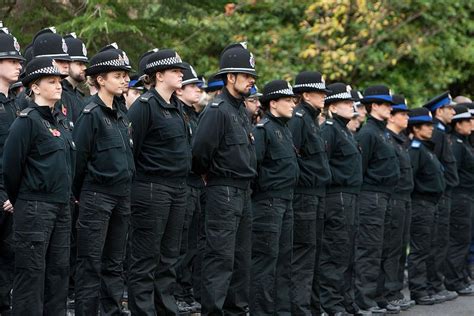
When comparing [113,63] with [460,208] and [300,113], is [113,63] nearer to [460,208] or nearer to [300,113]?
[300,113]

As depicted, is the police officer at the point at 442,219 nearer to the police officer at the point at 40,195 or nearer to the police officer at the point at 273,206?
the police officer at the point at 273,206

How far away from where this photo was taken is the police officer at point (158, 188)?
920 centimetres

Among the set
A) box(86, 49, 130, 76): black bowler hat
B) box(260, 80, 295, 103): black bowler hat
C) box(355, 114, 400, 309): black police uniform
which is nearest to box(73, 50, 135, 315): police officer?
box(86, 49, 130, 76): black bowler hat

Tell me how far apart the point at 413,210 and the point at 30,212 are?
255 inches

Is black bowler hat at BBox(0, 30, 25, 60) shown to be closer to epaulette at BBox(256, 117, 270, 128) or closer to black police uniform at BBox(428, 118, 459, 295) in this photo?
epaulette at BBox(256, 117, 270, 128)

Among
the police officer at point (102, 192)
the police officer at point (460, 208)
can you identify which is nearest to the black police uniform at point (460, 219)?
the police officer at point (460, 208)

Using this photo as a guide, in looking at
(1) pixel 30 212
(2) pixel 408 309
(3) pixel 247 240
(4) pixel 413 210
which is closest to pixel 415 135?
(4) pixel 413 210

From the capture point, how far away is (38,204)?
26.9 feet

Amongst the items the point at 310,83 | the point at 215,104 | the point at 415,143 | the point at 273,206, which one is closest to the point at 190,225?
the point at 273,206

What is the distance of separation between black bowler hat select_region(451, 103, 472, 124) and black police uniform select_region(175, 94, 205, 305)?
4399mm

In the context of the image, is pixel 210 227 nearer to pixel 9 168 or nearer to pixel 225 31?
pixel 9 168

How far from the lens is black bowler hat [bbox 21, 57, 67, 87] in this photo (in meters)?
8.41

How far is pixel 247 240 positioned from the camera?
9734 millimetres

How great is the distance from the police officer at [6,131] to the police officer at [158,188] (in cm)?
107
